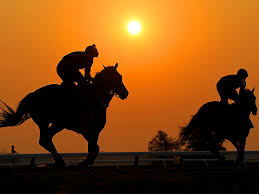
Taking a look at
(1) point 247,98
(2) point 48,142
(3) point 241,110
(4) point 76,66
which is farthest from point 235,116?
(2) point 48,142

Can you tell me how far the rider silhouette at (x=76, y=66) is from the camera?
29.1ft

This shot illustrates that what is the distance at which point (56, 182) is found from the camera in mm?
5574

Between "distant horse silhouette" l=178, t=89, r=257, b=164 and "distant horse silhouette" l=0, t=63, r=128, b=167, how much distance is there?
10.4 ft

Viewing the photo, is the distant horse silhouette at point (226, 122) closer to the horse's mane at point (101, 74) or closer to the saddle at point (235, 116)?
the saddle at point (235, 116)

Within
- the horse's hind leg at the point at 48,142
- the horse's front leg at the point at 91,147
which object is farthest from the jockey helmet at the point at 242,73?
the horse's hind leg at the point at 48,142

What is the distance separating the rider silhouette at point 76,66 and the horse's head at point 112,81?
244 millimetres

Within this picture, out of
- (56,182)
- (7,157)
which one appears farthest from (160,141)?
(56,182)

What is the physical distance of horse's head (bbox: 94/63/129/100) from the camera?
30.5ft

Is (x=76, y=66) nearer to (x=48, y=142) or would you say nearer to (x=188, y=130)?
(x=48, y=142)

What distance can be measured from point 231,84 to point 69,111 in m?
3.88

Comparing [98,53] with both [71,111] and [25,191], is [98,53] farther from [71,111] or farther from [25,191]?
[25,191]

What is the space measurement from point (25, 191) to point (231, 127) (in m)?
7.14

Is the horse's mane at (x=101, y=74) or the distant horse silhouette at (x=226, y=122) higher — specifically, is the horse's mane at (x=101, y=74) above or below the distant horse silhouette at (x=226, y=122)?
above

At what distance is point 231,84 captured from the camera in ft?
35.3
